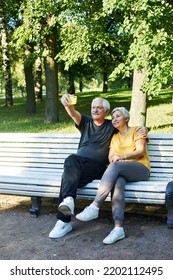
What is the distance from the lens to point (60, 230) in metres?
3.90

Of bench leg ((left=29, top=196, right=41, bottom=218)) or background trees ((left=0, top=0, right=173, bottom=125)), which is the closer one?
bench leg ((left=29, top=196, right=41, bottom=218))

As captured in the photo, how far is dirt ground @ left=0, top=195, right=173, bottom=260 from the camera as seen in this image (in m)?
3.47

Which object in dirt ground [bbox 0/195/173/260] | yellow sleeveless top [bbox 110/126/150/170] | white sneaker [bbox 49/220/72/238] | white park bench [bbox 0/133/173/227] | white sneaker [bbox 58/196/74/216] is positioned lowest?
dirt ground [bbox 0/195/173/260]

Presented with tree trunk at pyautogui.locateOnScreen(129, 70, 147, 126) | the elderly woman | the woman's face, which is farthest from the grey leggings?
tree trunk at pyautogui.locateOnScreen(129, 70, 147, 126)

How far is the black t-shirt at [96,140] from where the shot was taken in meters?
4.42

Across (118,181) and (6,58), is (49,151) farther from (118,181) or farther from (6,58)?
(6,58)

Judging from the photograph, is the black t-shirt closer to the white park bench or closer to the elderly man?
the elderly man

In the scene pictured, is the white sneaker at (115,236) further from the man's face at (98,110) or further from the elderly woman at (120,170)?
the man's face at (98,110)

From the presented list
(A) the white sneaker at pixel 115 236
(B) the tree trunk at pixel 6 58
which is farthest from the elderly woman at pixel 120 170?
(B) the tree trunk at pixel 6 58

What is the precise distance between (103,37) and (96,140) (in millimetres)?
5974

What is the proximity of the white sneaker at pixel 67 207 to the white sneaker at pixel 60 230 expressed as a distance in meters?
0.16

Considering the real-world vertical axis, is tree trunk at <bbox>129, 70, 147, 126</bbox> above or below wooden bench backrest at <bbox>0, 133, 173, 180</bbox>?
above
